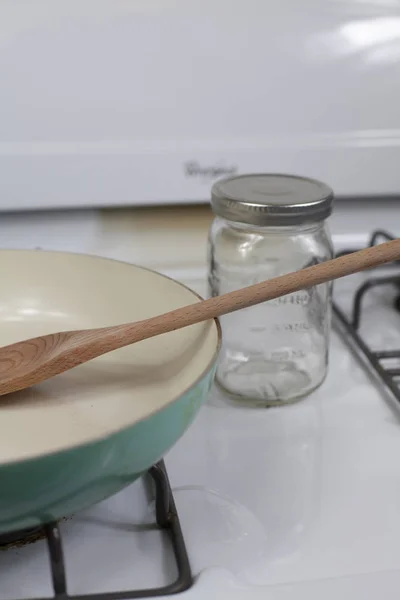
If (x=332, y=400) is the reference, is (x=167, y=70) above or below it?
above

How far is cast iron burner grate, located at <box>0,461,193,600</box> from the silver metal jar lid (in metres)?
0.17

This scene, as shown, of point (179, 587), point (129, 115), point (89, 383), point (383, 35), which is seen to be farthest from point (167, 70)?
point (179, 587)

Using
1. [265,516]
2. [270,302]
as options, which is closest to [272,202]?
[270,302]

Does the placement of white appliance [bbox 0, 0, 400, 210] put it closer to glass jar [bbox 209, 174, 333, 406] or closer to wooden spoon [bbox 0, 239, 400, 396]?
glass jar [bbox 209, 174, 333, 406]

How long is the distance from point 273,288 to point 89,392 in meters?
0.12

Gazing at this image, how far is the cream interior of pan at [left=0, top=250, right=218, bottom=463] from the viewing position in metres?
0.35

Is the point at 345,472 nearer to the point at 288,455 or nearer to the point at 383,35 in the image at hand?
the point at 288,455

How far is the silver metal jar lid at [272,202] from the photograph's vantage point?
0.42m

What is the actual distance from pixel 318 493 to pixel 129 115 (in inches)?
13.5

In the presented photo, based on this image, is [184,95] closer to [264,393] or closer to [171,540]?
[264,393]

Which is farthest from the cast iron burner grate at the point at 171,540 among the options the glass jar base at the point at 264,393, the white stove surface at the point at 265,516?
the glass jar base at the point at 264,393

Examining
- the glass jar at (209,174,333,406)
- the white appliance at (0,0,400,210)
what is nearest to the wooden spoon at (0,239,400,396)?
the glass jar at (209,174,333,406)

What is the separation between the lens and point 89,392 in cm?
38

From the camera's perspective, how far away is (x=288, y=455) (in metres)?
0.40
